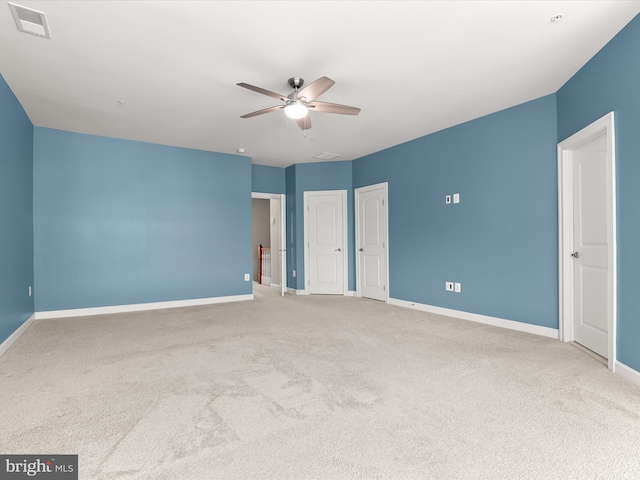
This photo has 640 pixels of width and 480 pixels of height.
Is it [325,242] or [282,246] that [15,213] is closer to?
[282,246]

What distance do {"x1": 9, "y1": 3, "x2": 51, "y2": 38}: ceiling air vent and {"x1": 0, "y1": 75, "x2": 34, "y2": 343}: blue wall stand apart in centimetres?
116

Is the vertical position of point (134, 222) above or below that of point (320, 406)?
above

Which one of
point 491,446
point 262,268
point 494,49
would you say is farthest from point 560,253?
point 262,268

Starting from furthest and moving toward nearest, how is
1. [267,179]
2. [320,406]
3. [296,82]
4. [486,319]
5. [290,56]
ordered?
[267,179]
[486,319]
[296,82]
[290,56]
[320,406]

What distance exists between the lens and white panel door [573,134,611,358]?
312 centimetres

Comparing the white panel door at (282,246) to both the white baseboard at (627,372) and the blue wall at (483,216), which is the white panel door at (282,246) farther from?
the white baseboard at (627,372)

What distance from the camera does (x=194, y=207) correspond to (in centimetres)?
593

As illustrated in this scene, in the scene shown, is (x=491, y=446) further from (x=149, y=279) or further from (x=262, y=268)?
(x=262, y=268)

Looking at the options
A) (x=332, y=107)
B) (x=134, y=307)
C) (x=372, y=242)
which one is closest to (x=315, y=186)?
(x=372, y=242)

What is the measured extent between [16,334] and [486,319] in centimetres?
553

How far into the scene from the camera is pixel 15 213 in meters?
3.92

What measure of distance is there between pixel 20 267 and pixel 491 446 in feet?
16.4

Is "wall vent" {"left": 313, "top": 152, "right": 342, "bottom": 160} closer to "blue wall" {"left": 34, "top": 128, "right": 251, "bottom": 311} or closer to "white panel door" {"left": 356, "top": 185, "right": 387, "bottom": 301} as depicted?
"white panel door" {"left": 356, "top": 185, "right": 387, "bottom": 301}

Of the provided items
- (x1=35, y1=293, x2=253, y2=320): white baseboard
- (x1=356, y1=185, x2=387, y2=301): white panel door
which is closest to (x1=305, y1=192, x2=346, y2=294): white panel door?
(x1=356, y1=185, x2=387, y2=301): white panel door
